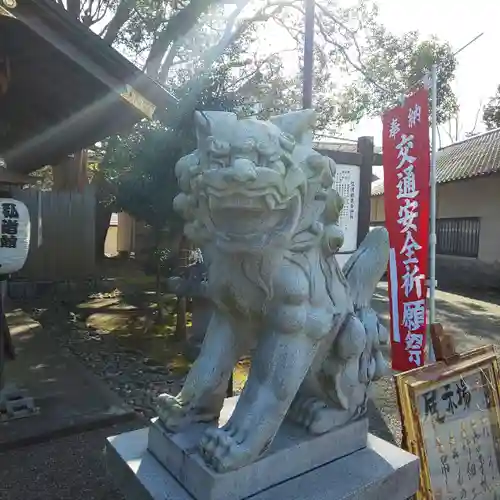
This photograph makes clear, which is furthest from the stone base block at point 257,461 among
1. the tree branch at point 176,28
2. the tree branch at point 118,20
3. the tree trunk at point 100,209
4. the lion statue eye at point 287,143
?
the tree branch at point 118,20

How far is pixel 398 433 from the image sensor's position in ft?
10.6

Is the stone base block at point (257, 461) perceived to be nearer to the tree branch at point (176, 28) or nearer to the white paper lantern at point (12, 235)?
the white paper lantern at point (12, 235)

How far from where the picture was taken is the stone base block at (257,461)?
142 centimetres

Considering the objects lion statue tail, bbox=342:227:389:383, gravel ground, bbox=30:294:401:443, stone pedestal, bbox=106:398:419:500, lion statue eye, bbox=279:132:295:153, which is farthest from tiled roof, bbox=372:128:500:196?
lion statue eye, bbox=279:132:295:153

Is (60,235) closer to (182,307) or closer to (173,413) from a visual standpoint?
(182,307)

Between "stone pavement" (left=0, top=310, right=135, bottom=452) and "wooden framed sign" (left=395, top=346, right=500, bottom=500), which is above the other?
"wooden framed sign" (left=395, top=346, right=500, bottom=500)

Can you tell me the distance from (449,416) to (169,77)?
8854 millimetres

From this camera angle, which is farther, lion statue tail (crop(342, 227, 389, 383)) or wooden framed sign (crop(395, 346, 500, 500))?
wooden framed sign (crop(395, 346, 500, 500))

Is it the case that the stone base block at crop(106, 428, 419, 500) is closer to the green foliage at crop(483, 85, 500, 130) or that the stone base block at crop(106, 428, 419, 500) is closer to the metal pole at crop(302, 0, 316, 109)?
the metal pole at crop(302, 0, 316, 109)

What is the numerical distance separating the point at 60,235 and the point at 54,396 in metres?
5.55

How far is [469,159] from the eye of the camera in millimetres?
12344

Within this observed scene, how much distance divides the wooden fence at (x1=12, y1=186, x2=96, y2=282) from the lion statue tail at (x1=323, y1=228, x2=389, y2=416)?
7.46m

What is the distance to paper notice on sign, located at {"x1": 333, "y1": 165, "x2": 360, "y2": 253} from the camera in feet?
12.9

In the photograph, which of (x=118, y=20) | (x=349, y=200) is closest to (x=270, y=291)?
(x=349, y=200)
